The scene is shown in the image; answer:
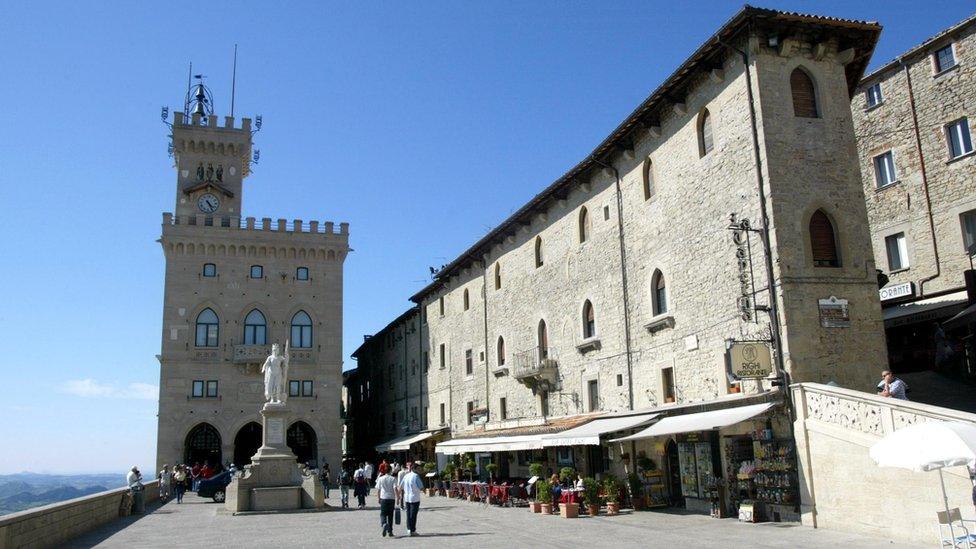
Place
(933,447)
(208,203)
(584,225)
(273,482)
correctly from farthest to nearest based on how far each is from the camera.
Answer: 1. (208,203)
2. (584,225)
3. (273,482)
4. (933,447)

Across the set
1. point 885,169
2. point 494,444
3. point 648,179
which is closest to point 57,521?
point 494,444

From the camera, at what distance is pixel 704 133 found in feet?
65.4

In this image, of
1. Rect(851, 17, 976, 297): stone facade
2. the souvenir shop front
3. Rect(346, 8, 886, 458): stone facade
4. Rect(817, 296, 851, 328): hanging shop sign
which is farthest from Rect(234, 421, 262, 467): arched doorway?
Rect(817, 296, 851, 328): hanging shop sign

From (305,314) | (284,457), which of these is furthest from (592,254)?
(305,314)

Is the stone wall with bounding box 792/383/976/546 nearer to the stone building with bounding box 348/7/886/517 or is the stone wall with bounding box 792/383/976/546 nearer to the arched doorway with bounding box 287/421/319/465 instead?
the stone building with bounding box 348/7/886/517

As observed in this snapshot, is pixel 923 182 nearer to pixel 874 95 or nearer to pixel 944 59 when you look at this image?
pixel 944 59

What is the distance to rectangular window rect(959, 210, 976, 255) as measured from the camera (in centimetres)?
2394

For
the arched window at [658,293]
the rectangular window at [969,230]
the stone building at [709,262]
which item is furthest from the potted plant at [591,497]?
the rectangular window at [969,230]

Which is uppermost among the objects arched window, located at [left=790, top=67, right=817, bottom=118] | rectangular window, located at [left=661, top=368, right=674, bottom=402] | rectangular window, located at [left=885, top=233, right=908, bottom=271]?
arched window, located at [left=790, top=67, right=817, bottom=118]

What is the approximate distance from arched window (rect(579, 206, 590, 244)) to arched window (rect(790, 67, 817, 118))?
9281mm

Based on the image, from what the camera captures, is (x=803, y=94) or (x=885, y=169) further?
(x=885, y=169)

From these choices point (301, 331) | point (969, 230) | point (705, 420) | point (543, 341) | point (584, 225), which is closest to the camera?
point (705, 420)

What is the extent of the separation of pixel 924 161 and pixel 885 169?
184cm

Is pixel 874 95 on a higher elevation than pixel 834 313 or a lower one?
higher
